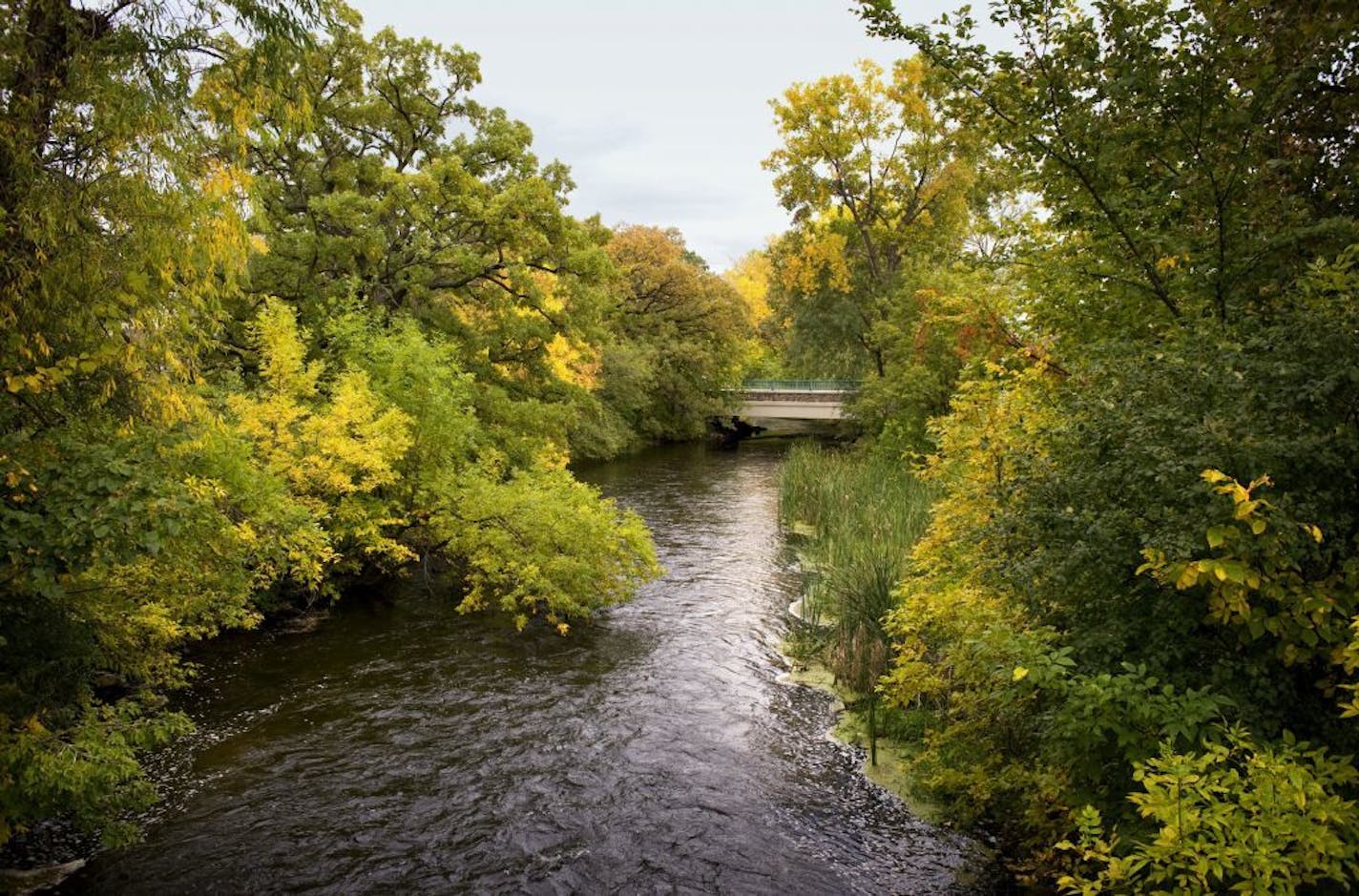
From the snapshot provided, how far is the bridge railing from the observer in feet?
118

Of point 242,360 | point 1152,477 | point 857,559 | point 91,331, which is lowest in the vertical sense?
point 857,559

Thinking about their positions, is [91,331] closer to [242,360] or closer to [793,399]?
[242,360]

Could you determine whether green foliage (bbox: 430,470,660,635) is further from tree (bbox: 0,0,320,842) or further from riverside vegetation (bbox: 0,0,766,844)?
tree (bbox: 0,0,320,842)

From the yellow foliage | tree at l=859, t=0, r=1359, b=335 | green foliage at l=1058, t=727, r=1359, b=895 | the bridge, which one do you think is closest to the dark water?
the yellow foliage

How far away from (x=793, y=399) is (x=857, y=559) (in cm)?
2722

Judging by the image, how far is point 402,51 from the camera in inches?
682

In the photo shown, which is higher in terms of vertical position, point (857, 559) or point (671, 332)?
point (671, 332)

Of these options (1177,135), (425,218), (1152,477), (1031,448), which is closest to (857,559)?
(1031,448)

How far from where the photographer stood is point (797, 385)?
38500mm

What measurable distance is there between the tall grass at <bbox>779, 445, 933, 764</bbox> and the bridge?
57.3ft

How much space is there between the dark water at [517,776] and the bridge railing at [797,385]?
983 inches

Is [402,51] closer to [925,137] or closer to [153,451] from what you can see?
[153,451]

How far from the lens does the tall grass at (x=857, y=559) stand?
955cm

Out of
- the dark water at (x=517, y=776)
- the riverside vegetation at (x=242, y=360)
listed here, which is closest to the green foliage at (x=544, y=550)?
the riverside vegetation at (x=242, y=360)
